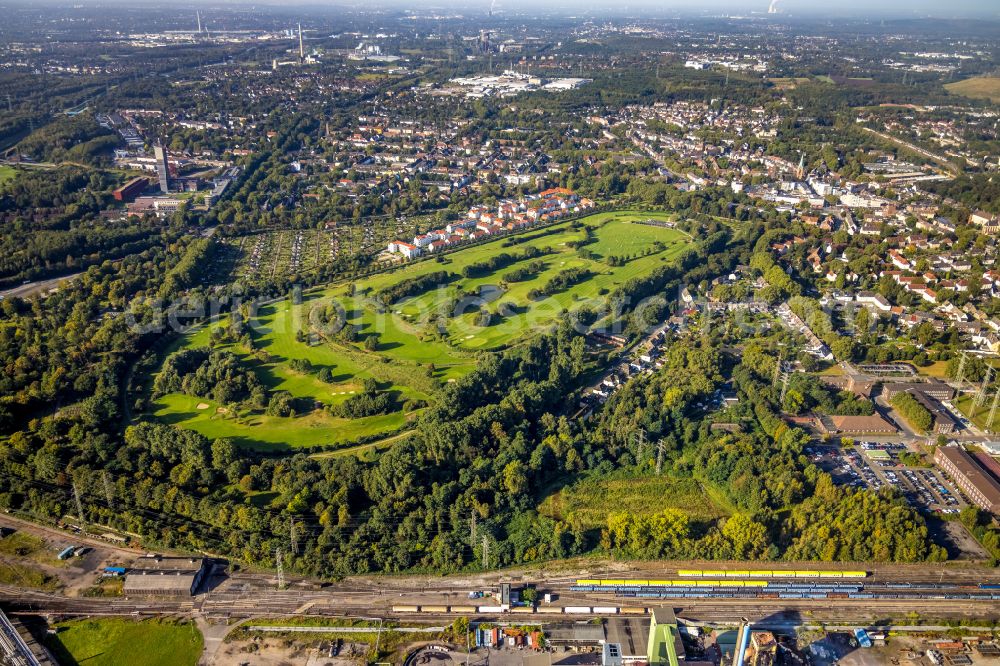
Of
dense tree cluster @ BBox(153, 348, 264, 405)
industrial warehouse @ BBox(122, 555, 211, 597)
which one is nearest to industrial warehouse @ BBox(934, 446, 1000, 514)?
industrial warehouse @ BBox(122, 555, 211, 597)

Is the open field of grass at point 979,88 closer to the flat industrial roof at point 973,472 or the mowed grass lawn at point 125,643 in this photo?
the flat industrial roof at point 973,472

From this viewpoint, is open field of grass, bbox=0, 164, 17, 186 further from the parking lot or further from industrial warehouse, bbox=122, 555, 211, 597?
the parking lot

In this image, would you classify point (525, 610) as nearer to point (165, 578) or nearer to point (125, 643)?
point (165, 578)

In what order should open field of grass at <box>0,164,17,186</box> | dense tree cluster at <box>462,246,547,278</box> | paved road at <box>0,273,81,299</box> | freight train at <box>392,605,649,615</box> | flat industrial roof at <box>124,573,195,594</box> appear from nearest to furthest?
freight train at <box>392,605,649,615</box>
flat industrial roof at <box>124,573,195,594</box>
paved road at <box>0,273,81,299</box>
dense tree cluster at <box>462,246,547,278</box>
open field of grass at <box>0,164,17,186</box>

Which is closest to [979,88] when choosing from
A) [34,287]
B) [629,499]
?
[629,499]

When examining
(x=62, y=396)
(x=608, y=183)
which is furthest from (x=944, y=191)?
(x=62, y=396)

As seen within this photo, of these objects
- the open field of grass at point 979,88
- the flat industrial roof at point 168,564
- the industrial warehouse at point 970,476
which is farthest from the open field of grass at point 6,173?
the open field of grass at point 979,88
